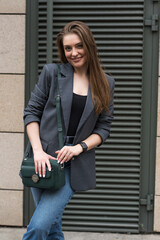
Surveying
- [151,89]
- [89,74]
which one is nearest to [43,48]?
[151,89]

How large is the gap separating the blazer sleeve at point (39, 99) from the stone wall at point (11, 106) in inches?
69.8

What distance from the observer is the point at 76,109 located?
9.96 feet

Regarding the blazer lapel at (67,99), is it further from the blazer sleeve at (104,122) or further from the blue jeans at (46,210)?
the blue jeans at (46,210)

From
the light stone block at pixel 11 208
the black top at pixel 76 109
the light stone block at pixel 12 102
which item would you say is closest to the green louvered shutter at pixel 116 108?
the light stone block at pixel 12 102

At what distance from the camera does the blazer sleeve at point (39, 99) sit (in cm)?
307

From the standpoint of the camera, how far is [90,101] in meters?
3.02

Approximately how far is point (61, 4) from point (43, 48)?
563 millimetres

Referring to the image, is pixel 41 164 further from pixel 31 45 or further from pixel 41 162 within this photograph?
pixel 31 45

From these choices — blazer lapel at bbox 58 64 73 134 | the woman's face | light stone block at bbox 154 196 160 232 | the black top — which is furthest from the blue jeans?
light stone block at bbox 154 196 160 232

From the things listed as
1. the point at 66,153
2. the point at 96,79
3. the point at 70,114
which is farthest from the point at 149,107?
the point at 66,153

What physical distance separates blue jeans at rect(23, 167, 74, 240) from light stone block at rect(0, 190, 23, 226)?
1.88m

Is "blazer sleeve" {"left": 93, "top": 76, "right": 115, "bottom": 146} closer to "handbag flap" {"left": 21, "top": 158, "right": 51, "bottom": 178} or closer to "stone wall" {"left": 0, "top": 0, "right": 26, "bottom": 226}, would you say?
"handbag flap" {"left": 21, "top": 158, "right": 51, "bottom": 178}

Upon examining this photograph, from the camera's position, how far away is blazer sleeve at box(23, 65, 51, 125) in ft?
10.1

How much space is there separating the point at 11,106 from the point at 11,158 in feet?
2.09
